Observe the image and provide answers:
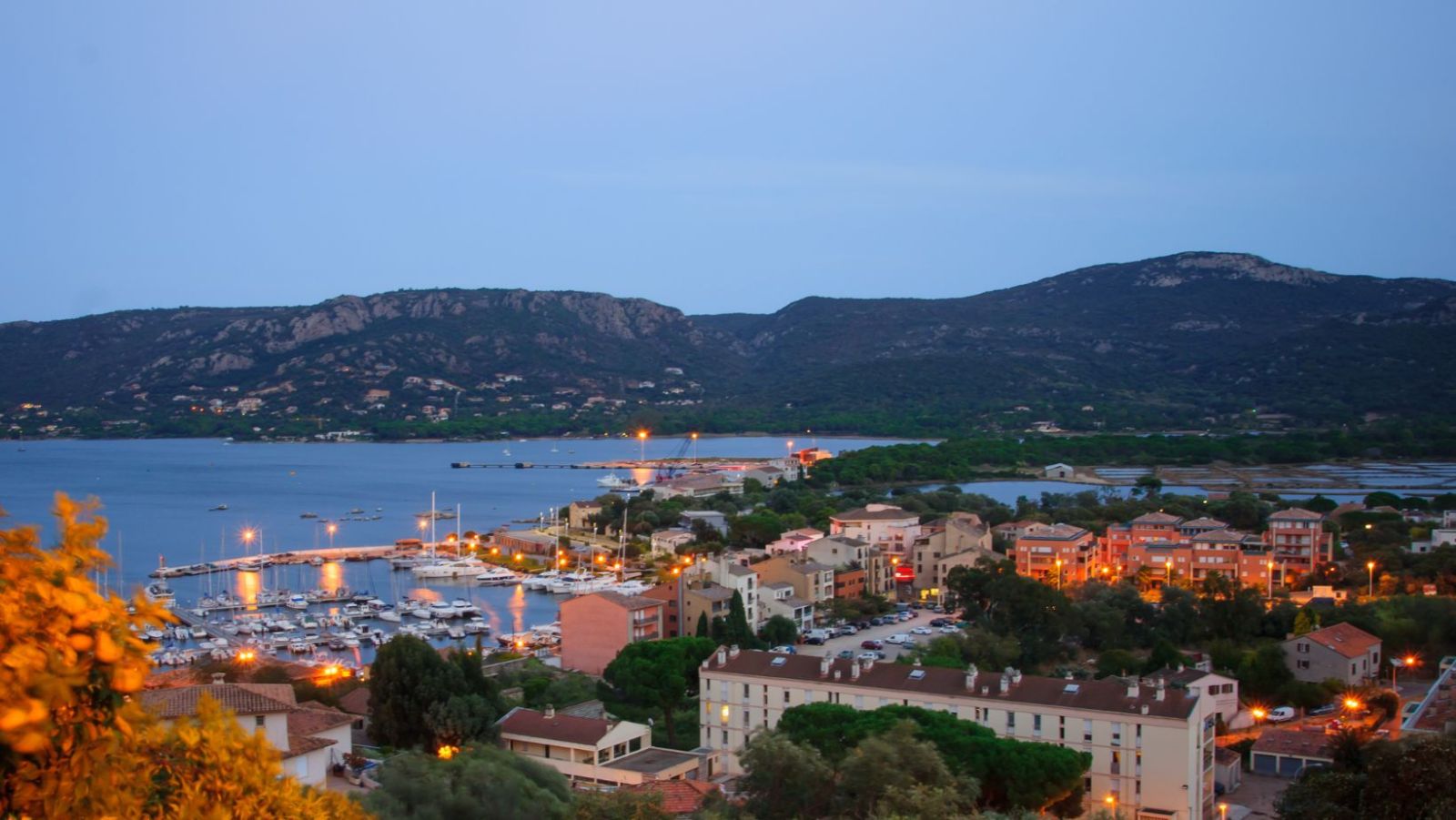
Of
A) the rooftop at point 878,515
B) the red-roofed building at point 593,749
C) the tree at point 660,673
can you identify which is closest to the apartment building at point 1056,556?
the rooftop at point 878,515

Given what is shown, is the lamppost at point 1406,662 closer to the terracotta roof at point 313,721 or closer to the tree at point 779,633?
the tree at point 779,633

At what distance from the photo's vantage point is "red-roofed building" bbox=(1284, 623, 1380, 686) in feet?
47.8

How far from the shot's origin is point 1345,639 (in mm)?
14922

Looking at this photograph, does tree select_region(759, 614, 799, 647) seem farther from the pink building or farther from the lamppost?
the lamppost

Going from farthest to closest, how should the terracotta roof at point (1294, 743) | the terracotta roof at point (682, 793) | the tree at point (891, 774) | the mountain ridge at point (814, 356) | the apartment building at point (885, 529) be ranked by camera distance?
the mountain ridge at point (814, 356), the apartment building at point (885, 529), the terracotta roof at point (1294, 743), the terracotta roof at point (682, 793), the tree at point (891, 774)

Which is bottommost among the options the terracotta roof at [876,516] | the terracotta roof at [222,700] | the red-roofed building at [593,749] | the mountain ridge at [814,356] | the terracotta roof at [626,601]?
the red-roofed building at [593,749]

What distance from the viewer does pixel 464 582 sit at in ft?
88.9

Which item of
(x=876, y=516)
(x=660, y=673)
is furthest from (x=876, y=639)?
(x=876, y=516)

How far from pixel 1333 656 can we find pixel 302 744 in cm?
1198

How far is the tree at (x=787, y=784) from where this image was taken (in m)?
8.54

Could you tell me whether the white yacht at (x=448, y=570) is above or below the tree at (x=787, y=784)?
below

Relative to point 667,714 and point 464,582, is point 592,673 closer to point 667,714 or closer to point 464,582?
point 667,714

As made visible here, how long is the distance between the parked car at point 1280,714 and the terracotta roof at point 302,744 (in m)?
10.2

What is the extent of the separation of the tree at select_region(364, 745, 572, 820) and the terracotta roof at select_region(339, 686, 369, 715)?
497 centimetres
